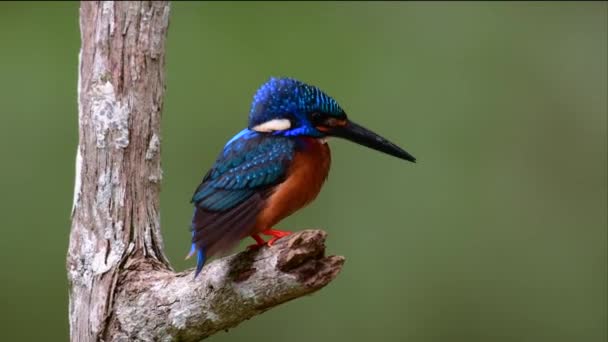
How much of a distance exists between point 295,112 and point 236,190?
409 millimetres

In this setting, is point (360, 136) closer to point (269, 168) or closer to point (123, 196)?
point (269, 168)

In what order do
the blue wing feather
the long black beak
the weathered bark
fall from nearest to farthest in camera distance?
1. the blue wing feather
2. the weathered bark
3. the long black beak

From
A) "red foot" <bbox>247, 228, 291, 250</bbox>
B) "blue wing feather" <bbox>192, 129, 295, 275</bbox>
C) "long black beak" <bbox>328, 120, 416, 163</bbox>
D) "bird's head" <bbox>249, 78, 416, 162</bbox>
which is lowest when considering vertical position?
"red foot" <bbox>247, 228, 291, 250</bbox>

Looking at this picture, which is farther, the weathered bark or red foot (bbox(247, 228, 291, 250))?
the weathered bark

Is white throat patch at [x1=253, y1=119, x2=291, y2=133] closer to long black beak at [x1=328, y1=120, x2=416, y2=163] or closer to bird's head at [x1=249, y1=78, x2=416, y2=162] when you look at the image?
bird's head at [x1=249, y1=78, x2=416, y2=162]

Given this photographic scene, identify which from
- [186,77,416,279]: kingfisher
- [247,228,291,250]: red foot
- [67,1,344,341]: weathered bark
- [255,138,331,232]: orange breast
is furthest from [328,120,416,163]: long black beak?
[67,1,344,341]: weathered bark

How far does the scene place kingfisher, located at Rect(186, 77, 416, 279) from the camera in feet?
11.7

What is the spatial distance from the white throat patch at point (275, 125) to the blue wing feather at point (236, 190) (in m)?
0.04

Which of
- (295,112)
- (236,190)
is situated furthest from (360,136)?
(236,190)

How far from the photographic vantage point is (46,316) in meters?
6.25

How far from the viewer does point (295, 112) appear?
3.79 m

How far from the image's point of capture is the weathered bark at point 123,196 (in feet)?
12.3

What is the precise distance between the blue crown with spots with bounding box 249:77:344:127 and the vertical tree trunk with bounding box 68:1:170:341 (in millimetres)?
484

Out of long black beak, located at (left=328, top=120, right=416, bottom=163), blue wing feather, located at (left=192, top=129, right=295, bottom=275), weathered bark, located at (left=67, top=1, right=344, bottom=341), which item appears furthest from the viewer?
long black beak, located at (left=328, top=120, right=416, bottom=163)
